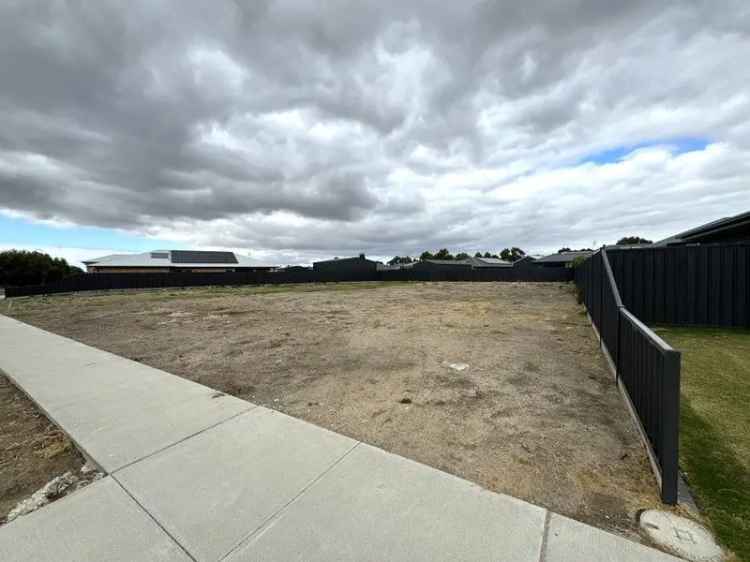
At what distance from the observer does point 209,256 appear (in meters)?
64.3

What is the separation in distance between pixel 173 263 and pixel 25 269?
1803 centimetres

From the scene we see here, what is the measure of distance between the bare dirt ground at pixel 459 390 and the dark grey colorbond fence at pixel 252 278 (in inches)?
1000

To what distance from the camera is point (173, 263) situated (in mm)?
57938

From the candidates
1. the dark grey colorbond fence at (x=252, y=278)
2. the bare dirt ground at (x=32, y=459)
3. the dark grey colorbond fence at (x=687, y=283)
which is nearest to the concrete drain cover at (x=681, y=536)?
the bare dirt ground at (x=32, y=459)

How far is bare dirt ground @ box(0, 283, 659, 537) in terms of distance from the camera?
2.65 m

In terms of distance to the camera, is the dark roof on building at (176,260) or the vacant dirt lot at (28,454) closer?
the vacant dirt lot at (28,454)

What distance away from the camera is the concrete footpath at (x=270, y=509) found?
6.40 ft

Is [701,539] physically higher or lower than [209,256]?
lower

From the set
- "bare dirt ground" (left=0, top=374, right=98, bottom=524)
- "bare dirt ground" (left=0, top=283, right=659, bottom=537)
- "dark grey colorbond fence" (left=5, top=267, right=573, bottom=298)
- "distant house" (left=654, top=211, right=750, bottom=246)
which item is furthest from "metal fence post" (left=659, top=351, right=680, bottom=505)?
"dark grey colorbond fence" (left=5, top=267, right=573, bottom=298)

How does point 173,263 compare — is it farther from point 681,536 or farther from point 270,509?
point 681,536

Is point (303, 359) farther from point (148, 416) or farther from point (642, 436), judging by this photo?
point (642, 436)

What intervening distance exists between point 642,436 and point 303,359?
Result: 15.7ft

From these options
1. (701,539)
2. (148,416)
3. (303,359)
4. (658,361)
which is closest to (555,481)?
(701,539)

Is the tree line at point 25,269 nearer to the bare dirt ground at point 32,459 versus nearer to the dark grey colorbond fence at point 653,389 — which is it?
the bare dirt ground at point 32,459
